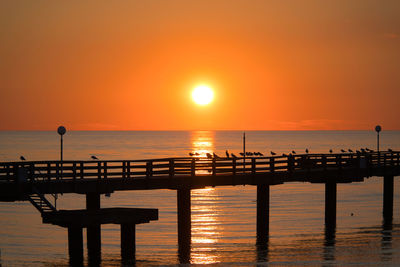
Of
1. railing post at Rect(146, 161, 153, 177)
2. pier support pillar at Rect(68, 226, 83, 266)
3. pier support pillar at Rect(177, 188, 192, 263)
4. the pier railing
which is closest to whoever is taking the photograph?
pier support pillar at Rect(68, 226, 83, 266)

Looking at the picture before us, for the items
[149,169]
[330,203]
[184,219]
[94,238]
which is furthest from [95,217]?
[330,203]

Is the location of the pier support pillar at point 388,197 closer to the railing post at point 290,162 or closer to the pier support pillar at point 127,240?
the railing post at point 290,162

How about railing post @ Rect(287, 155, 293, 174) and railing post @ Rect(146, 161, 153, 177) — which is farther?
railing post @ Rect(287, 155, 293, 174)

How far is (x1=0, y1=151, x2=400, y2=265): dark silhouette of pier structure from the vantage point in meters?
30.8

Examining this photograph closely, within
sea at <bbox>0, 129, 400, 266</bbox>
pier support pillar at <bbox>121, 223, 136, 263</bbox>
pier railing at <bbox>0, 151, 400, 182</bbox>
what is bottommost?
sea at <bbox>0, 129, 400, 266</bbox>

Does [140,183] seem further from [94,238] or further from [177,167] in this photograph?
[94,238]

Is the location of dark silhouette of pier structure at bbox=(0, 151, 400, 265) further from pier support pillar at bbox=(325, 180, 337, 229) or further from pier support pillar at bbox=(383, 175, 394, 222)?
pier support pillar at bbox=(383, 175, 394, 222)

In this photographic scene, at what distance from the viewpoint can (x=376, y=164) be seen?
154 ft

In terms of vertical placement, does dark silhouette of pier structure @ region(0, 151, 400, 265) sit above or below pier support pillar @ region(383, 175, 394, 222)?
above

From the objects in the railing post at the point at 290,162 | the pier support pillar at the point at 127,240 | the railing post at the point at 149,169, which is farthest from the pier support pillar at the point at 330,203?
the pier support pillar at the point at 127,240

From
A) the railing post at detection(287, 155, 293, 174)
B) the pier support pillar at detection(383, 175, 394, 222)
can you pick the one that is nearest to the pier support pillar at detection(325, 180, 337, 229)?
the railing post at detection(287, 155, 293, 174)

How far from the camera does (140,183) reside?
35.2 meters

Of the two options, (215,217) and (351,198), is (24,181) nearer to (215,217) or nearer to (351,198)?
(215,217)

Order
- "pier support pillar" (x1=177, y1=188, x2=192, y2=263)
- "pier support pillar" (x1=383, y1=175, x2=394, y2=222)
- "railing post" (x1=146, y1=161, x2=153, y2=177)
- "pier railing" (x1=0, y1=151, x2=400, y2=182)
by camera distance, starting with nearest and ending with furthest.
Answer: "pier railing" (x1=0, y1=151, x2=400, y2=182)
"railing post" (x1=146, y1=161, x2=153, y2=177)
"pier support pillar" (x1=177, y1=188, x2=192, y2=263)
"pier support pillar" (x1=383, y1=175, x2=394, y2=222)
